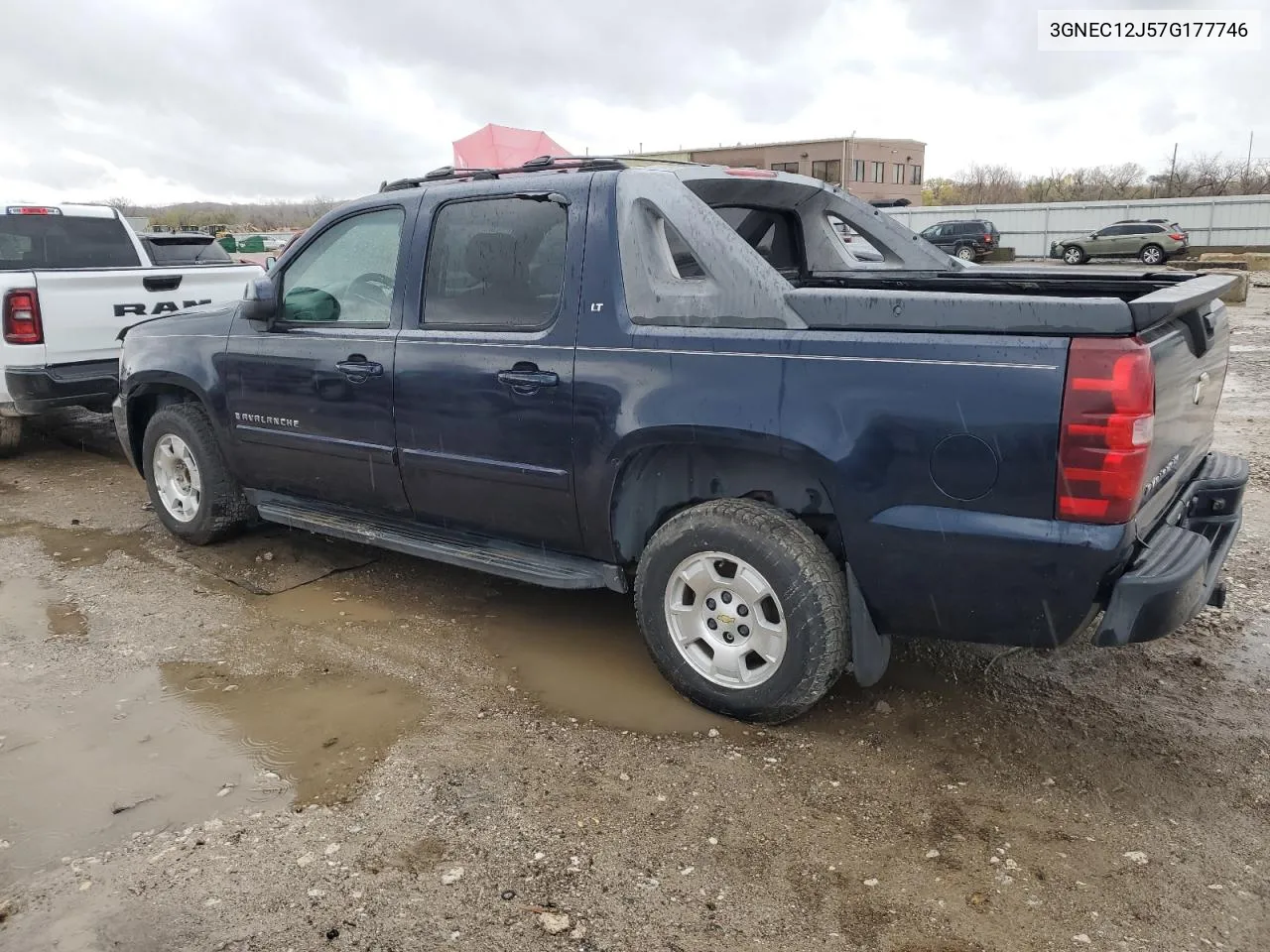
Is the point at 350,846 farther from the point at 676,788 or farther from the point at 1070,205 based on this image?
the point at 1070,205

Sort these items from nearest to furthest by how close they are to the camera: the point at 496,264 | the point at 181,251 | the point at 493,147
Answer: the point at 496,264 < the point at 181,251 < the point at 493,147

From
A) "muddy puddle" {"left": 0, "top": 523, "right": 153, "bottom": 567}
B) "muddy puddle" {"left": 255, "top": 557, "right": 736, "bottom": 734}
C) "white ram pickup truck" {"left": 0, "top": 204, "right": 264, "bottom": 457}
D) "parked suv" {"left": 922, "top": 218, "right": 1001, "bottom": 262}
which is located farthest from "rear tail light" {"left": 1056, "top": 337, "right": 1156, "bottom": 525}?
"parked suv" {"left": 922, "top": 218, "right": 1001, "bottom": 262}

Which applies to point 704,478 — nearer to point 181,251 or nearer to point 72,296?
point 72,296

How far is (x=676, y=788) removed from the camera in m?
3.10

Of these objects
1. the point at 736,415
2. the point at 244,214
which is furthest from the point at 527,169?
the point at 244,214

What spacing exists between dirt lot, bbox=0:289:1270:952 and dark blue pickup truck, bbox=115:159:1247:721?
404 millimetres

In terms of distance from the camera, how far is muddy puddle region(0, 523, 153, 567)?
5445 millimetres

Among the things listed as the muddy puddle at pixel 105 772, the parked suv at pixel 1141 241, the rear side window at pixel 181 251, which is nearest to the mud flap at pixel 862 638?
the muddy puddle at pixel 105 772

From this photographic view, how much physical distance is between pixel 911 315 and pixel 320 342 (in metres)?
2.68

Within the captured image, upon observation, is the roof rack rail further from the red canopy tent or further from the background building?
the background building

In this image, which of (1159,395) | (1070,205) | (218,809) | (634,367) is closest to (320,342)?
(634,367)

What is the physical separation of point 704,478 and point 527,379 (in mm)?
762

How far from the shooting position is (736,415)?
3.22m

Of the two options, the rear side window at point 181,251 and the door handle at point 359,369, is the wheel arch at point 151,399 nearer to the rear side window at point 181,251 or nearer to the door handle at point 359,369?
the door handle at point 359,369
